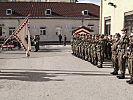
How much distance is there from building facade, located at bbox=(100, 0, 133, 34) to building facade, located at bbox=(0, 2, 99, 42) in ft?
63.0

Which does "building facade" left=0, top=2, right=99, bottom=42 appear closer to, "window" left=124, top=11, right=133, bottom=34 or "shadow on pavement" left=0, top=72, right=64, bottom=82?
"window" left=124, top=11, right=133, bottom=34

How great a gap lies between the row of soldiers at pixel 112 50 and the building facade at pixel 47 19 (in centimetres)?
2179

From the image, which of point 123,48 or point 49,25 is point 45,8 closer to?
point 49,25

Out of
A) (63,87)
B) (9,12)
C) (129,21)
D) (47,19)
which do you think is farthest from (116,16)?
(9,12)

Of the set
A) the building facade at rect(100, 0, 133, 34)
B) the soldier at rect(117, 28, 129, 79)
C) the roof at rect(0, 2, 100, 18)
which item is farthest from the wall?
the soldier at rect(117, 28, 129, 79)

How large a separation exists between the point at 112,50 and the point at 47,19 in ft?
93.9

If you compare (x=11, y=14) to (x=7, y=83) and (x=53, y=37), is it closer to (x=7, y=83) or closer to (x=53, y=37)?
(x=53, y=37)

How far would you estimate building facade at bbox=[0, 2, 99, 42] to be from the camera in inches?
1425

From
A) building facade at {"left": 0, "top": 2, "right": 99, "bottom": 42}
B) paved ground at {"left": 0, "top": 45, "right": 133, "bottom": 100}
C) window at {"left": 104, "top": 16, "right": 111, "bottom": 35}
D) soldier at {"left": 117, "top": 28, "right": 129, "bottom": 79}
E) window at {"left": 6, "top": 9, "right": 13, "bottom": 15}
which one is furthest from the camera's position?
window at {"left": 6, "top": 9, "right": 13, "bottom": 15}

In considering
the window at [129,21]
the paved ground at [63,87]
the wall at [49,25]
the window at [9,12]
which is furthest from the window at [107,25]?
the window at [9,12]

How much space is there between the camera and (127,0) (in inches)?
525

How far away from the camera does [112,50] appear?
9.16 m

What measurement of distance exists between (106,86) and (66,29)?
31083mm

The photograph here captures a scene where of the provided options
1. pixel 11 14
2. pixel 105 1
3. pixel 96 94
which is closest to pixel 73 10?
pixel 11 14
